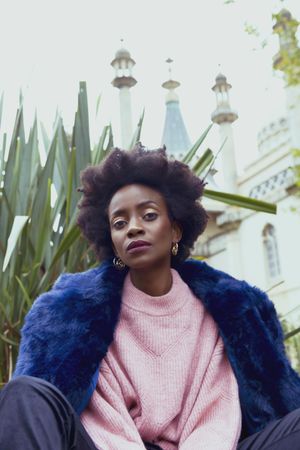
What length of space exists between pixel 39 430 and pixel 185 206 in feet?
3.01

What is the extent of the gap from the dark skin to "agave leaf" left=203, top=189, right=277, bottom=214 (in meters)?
0.38

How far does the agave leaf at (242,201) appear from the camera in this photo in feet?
7.04

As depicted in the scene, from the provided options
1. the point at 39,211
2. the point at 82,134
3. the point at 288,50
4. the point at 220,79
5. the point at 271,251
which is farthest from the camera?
the point at 220,79

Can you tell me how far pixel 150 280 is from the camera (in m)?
1.82

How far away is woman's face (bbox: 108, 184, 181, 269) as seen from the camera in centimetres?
176

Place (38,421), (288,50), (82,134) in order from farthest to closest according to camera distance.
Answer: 1. (288,50)
2. (82,134)
3. (38,421)

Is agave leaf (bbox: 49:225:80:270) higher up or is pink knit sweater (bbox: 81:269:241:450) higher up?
agave leaf (bbox: 49:225:80:270)

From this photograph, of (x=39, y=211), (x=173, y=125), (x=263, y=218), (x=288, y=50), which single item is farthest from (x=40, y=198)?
(x=173, y=125)

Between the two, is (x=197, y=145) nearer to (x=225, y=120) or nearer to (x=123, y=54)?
(x=123, y=54)

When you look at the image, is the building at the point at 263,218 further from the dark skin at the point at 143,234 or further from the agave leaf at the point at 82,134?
the dark skin at the point at 143,234

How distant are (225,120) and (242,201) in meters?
20.6

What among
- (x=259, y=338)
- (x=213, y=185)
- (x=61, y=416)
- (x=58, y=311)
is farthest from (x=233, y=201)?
(x=213, y=185)

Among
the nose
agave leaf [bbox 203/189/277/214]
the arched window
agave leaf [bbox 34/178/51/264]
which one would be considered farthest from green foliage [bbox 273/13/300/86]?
the arched window

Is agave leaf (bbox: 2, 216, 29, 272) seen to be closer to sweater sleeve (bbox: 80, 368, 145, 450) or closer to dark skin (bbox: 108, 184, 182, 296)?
dark skin (bbox: 108, 184, 182, 296)
